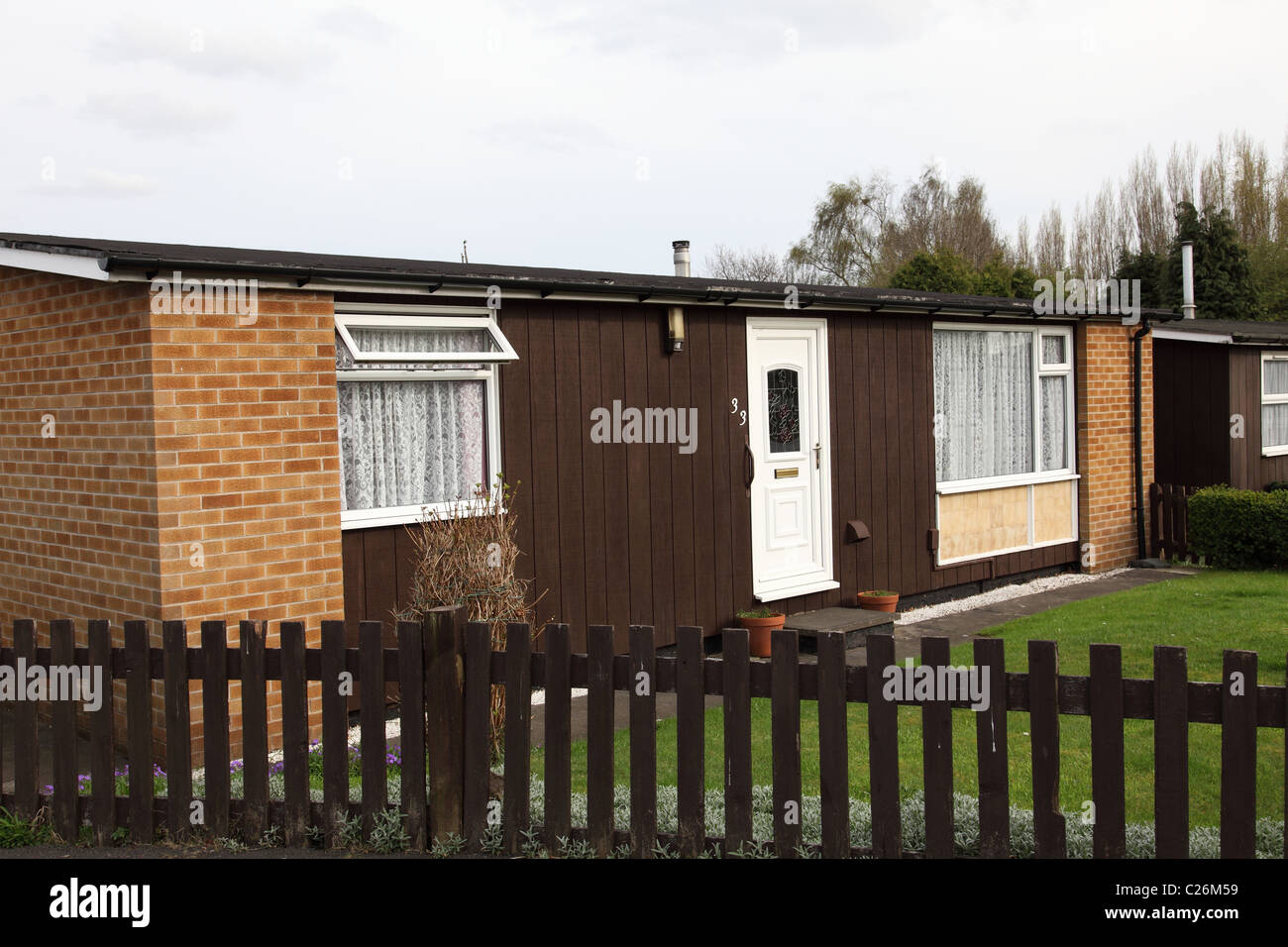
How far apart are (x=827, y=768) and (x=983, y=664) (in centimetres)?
63

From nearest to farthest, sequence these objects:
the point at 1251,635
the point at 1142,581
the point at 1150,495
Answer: the point at 1251,635
the point at 1142,581
the point at 1150,495

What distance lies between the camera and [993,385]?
11.7 metres

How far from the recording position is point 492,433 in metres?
7.67

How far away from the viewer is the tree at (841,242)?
117ft

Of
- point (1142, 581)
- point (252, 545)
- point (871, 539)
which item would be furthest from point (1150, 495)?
point (252, 545)

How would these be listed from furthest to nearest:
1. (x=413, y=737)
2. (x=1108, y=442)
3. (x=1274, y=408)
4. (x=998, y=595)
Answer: (x=1274, y=408)
(x=1108, y=442)
(x=998, y=595)
(x=413, y=737)

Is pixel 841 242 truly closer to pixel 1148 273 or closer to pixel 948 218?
pixel 948 218

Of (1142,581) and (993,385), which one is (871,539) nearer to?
(993,385)

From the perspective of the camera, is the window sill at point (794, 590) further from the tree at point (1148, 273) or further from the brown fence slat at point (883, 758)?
the tree at point (1148, 273)

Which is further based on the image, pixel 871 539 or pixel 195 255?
pixel 871 539

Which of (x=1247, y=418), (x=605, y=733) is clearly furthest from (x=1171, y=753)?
(x=1247, y=418)

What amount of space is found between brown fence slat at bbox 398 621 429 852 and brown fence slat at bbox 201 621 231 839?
2.37 feet

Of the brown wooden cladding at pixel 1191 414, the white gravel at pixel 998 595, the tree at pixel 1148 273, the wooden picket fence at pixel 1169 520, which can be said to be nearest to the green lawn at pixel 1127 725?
the white gravel at pixel 998 595

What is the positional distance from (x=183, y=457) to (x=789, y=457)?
5.02 m
